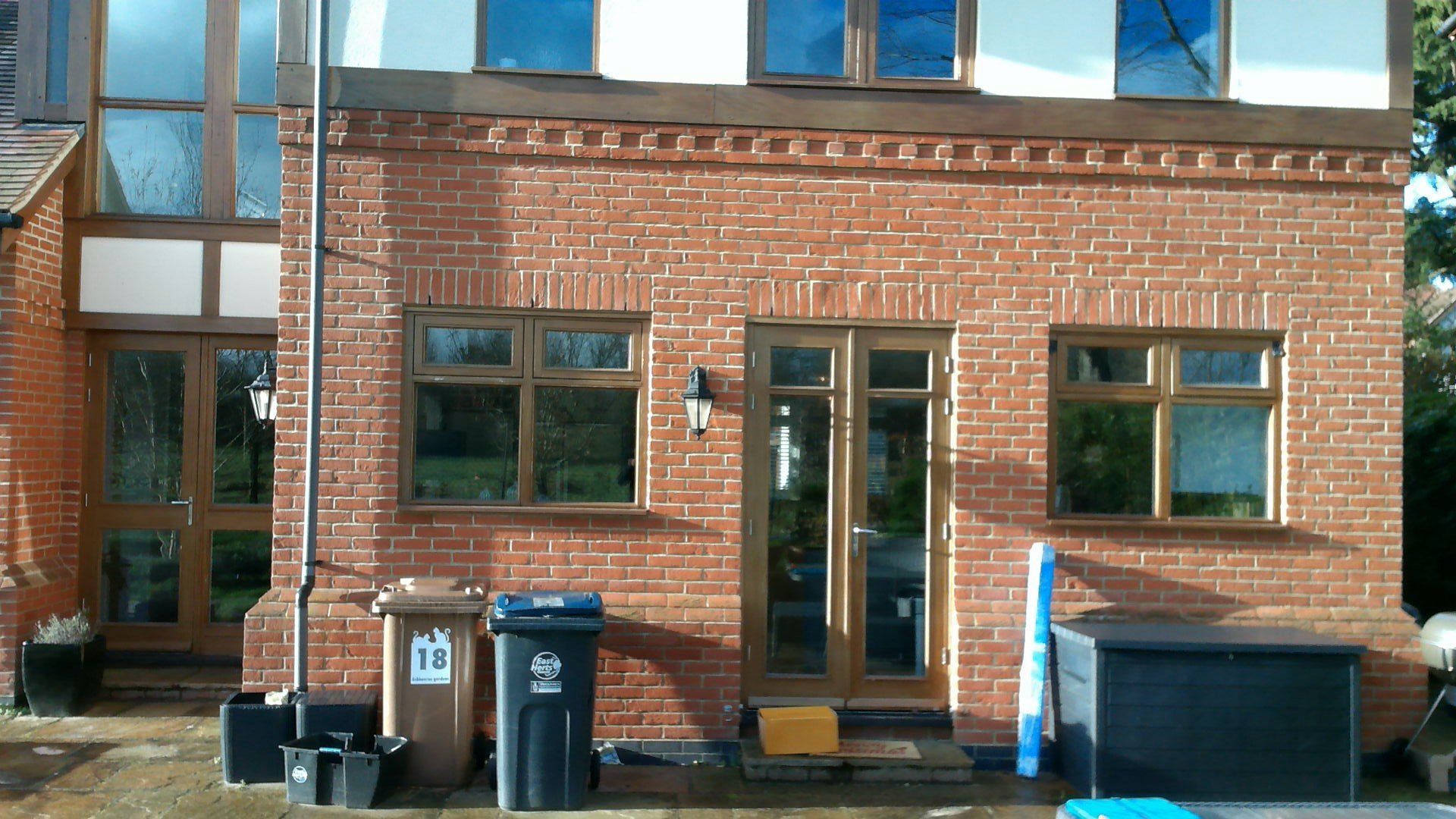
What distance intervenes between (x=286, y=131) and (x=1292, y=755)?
694cm

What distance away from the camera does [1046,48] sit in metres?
7.96

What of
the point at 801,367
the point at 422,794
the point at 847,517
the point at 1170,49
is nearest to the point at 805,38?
the point at 801,367

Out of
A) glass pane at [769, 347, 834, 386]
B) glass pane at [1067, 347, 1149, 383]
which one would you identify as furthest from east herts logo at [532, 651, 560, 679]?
glass pane at [1067, 347, 1149, 383]

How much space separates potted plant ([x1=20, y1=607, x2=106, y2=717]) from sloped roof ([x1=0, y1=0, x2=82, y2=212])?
294 cm

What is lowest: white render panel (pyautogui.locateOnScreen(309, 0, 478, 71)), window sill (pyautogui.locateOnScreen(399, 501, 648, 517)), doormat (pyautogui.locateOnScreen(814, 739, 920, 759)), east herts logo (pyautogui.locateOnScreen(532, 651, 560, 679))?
doormat (pyautogui.locateOnScreen(814, 739, 920, 759))

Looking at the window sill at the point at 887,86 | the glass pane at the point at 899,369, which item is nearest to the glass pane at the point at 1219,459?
the glass pane at the point at 899,369

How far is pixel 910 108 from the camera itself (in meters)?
7.91

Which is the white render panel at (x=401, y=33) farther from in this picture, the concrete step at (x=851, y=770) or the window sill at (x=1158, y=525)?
the window sill at (x=1158, y=525)

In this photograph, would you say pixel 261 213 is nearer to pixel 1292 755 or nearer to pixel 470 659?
pixel 470 659

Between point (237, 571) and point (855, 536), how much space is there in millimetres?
5103

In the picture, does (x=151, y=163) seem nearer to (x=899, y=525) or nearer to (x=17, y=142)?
(x=17, y=142)

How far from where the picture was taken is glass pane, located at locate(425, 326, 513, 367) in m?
7.82

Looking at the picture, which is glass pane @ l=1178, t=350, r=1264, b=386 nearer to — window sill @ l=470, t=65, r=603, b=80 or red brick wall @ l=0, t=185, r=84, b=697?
window sill @ l=470, t=65, r=603, b=80

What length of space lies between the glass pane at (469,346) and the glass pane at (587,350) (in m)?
0.27
